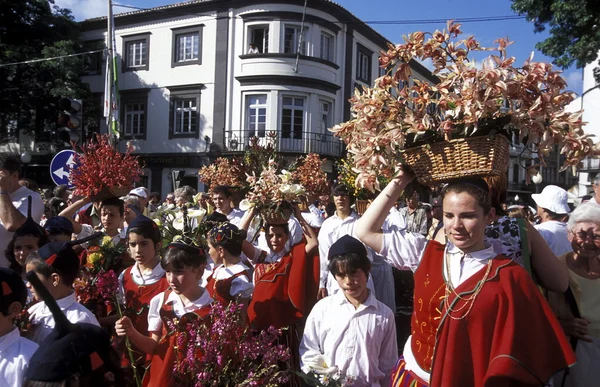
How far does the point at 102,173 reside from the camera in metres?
4.68

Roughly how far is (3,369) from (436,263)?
2.23m

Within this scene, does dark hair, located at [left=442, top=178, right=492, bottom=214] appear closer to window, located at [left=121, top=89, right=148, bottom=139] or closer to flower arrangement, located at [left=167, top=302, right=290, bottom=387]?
flower arrangement, located at [left=167, top=302, right=290, bottom=387]

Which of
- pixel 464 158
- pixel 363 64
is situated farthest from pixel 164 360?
pixel 363 64

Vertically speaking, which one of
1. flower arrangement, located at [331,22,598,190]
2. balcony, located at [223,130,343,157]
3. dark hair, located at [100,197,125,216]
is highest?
balcony, located at [223,130,343,157]

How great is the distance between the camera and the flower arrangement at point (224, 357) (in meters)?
2.52

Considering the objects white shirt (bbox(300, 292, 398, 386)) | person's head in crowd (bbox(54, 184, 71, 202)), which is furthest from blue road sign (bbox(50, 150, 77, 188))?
white shirt (bbox(300, 292, 398, 386))

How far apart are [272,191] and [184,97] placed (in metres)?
21.2

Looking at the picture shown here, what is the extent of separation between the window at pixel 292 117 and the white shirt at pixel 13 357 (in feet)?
69.6

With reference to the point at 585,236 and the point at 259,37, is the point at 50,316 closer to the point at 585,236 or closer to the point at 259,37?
the point at 585,236

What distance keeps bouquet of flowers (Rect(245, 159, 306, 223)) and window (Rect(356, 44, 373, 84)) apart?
23.0m

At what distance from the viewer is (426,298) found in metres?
2.64

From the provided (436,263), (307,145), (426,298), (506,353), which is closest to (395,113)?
(436,263)

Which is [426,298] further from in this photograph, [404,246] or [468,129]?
[468,129]

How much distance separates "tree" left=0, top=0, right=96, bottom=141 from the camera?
76.0 feet
